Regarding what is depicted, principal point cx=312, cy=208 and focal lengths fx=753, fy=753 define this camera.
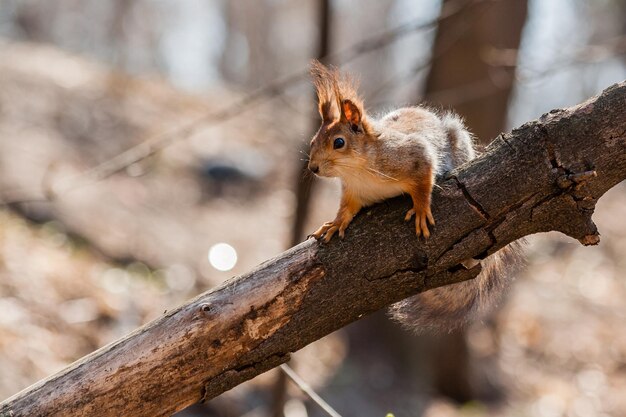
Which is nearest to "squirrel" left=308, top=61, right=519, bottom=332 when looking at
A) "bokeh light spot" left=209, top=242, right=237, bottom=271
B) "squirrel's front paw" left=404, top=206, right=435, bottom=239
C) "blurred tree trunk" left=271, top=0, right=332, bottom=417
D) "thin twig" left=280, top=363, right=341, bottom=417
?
"squirrel's front paw" left=404, top=206, right=435, bottom=239

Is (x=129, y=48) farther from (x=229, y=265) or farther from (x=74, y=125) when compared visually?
(x=229, y=265)

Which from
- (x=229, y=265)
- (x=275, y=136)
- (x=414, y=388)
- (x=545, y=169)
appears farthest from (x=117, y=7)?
(x=545, y=169)

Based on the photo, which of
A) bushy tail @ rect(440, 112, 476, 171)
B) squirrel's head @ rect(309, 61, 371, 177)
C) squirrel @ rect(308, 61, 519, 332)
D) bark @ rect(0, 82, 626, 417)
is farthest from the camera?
bushy tail @ rect(440, 112, 476, 171)

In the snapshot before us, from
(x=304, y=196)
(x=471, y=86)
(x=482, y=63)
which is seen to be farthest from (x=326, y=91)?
(x=482, y=63)

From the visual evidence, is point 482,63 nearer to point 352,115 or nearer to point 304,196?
point 304,196

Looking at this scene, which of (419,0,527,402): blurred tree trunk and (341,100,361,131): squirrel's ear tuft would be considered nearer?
(341,100,361,131): squirrel's ear tuft

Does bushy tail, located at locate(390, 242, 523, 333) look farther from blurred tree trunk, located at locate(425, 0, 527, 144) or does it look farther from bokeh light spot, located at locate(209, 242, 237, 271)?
bokeh light spot, located at locate(209, 242, 237, 271)

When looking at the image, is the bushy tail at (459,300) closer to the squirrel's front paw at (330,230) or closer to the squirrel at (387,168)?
the squirrel at (387,168)
